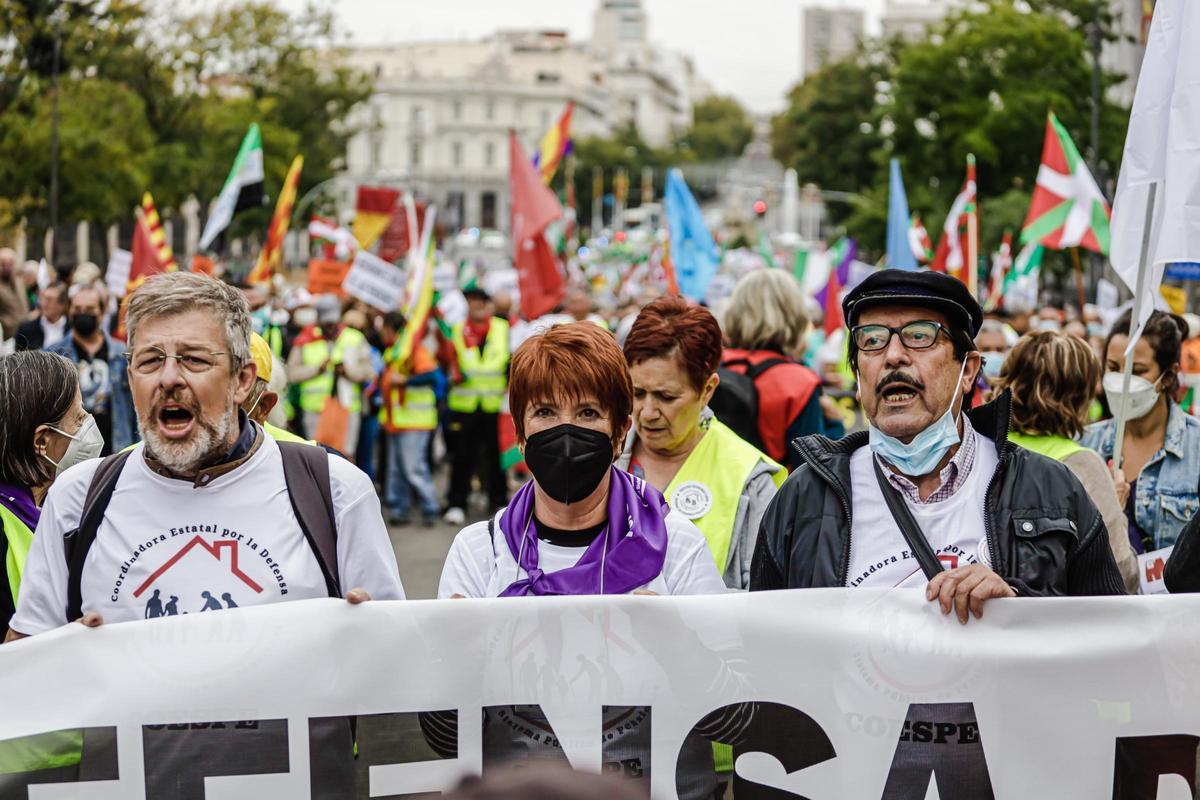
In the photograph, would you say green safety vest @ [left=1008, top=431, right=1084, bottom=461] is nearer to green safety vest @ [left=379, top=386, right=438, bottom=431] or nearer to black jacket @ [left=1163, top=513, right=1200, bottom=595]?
black jacket @ [left=1163, top=513, right=1200, bottom=595]

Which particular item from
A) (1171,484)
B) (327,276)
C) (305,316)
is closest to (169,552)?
(1171,484)

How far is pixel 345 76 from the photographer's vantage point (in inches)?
1857

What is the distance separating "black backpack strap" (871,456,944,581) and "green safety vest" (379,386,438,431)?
998 cm

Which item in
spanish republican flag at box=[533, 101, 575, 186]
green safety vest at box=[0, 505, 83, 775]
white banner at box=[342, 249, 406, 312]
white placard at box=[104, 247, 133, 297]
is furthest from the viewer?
spanish republican flag at box=[533, 101, 575, 186]

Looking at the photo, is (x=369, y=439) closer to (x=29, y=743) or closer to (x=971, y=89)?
(x=29, y=743)

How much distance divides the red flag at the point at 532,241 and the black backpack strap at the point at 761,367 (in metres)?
6.91

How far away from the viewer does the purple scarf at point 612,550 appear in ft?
11.9

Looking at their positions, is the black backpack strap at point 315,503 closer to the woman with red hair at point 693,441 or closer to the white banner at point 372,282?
the woman with red hair at point 693,441

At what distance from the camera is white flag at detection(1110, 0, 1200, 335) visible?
14.1 ft

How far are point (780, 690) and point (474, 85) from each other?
548ft

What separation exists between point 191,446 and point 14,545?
720mm

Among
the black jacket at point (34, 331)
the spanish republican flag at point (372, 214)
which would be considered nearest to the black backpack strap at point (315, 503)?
the black jacket at point (34, 331)

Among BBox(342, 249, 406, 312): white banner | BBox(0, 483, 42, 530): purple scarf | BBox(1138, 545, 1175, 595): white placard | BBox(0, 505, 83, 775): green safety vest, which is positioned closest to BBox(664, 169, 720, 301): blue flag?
BBox(342, 249, 406, 312): white banner

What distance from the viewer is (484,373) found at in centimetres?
1371
